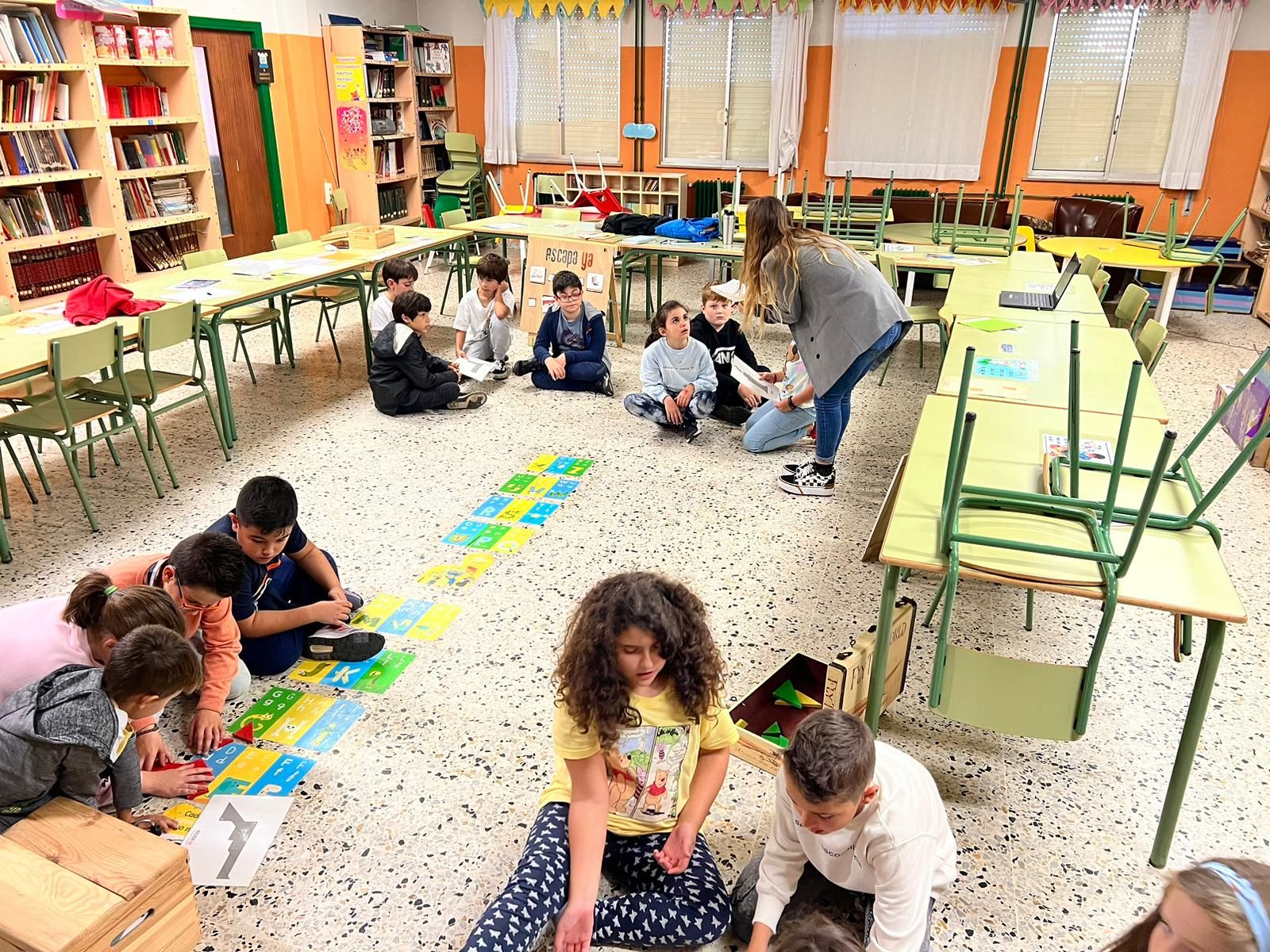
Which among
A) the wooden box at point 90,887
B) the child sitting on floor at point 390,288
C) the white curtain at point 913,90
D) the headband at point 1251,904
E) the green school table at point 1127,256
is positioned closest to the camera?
the headband at point 1251,904

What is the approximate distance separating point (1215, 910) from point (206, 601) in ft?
6.91

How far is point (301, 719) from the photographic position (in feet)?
7.98

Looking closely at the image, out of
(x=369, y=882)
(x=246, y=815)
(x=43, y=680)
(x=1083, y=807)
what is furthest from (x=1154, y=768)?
(x=43, y=680)

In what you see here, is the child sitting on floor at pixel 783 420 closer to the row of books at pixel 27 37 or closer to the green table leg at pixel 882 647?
the green table leg at pixel 882 647

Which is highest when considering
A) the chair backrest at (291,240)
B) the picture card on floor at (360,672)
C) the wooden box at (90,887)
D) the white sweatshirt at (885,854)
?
the chair backrest at (291,240)

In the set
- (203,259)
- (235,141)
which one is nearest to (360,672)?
(203,259)

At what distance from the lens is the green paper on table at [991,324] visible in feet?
11.8

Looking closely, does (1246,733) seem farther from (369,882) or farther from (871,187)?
(871,187)

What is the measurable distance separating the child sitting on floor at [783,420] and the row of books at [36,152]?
15.8 ft

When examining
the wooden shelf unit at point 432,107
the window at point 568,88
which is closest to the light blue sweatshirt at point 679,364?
the window at point 568,88

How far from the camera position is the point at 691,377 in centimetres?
443

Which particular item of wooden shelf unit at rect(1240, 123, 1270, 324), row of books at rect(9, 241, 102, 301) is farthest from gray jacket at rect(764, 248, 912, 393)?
row of books at rect(9, 241, 102, 301)

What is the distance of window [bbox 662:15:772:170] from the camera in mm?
8453

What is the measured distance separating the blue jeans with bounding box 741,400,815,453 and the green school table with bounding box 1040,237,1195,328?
8.35ft
